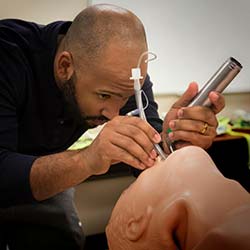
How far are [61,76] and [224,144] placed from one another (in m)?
1.25

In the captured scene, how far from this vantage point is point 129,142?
0.83m

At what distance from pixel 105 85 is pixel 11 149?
0.32m

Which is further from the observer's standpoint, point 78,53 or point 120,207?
point 78,53

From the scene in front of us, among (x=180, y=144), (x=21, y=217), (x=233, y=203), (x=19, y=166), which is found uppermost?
(x=233, y=203)

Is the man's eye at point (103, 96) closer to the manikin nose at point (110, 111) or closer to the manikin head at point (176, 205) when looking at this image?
the manikin nose at point (110, 111)

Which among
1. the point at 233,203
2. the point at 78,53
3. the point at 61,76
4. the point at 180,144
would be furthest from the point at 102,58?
the point at 233,203

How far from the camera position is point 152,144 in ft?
2.74

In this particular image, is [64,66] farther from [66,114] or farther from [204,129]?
[204,129]

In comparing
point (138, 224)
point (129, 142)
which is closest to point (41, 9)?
point (129, 142)

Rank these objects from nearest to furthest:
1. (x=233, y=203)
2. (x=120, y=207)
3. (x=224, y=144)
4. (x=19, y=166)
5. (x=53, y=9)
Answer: (x=233, y=203) → (x=120, y=207) → (x=19, y=166) → (x=53, y=9) → (x=224, y=144)

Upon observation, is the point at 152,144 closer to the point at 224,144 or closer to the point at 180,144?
the point at 180,144

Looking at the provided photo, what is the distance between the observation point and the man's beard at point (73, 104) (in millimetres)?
1188

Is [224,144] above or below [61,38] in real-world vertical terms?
below

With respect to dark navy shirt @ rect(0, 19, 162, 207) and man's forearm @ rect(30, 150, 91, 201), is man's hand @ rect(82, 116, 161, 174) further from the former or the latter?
dark navy shirt @ rect(0, 19, 162, 207)
